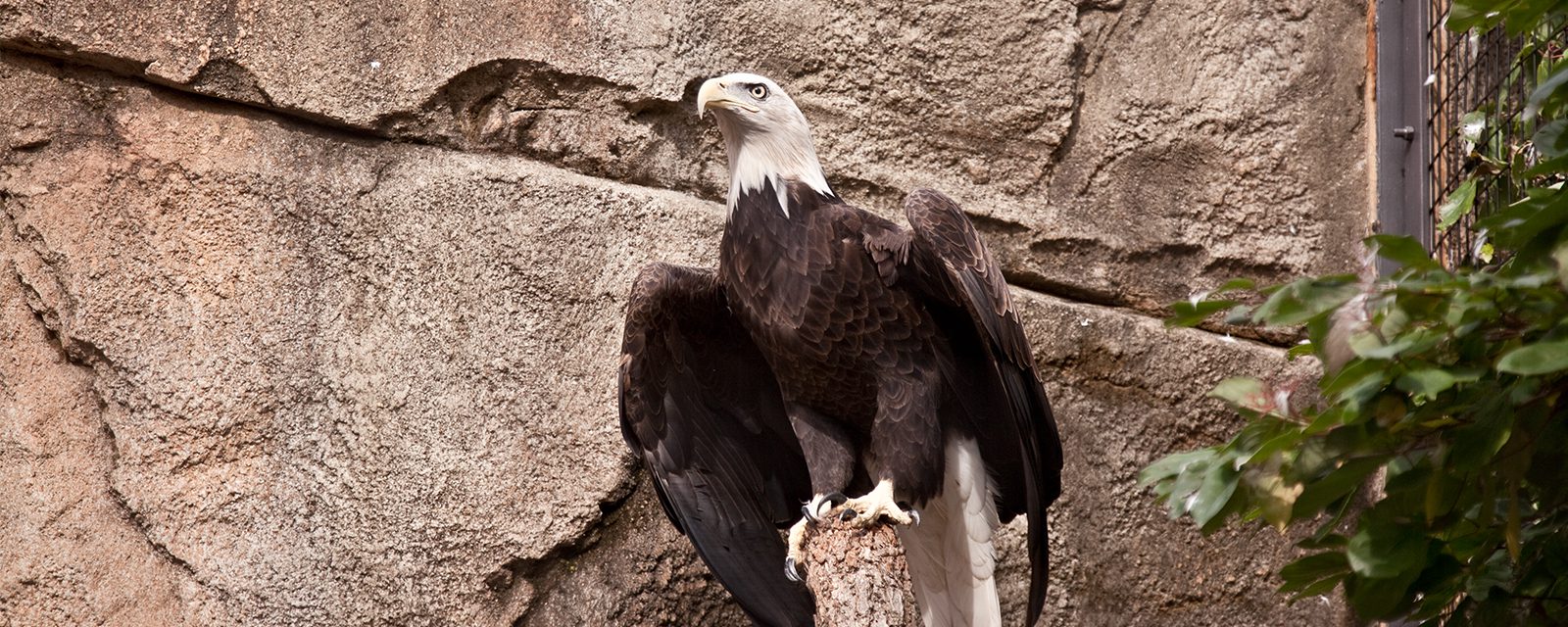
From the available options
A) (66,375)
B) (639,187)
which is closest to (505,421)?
(639,187)

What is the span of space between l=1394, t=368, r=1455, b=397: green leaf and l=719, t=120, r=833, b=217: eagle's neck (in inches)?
66.4

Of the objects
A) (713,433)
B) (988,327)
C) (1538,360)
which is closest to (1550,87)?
(1538,360)

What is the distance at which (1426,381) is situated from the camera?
5.30ft

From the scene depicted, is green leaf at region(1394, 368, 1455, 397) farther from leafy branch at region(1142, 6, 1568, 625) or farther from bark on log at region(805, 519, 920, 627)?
bark on log at region(805, 519, 920, 627)

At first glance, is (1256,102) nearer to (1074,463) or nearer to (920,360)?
(1074,463)

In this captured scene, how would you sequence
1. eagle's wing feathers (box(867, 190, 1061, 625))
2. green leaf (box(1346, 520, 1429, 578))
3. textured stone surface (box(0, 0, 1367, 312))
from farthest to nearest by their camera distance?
textured stone surface (box(0, 0, 1367, 312)) → eagle's wing feathers (box(867, 190, 1061, 625)) → green leaf (box(1346, 520, 1429, 578))

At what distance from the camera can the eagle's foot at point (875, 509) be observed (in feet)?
9.67

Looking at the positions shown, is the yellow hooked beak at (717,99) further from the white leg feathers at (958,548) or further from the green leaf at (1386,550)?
the green leaf at (1386,550)

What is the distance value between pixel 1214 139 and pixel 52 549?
3028mm

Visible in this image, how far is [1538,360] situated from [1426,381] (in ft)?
0.40

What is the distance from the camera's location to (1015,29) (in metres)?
3.91

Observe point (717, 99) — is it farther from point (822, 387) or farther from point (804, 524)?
point (804, 524)

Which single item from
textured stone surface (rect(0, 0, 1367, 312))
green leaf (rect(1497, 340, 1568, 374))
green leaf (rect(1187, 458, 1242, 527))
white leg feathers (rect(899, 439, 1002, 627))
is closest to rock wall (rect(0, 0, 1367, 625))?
textured stone surface (rect(0, 0, 1367, 312))

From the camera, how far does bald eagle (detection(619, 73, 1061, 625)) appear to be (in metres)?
3.03
